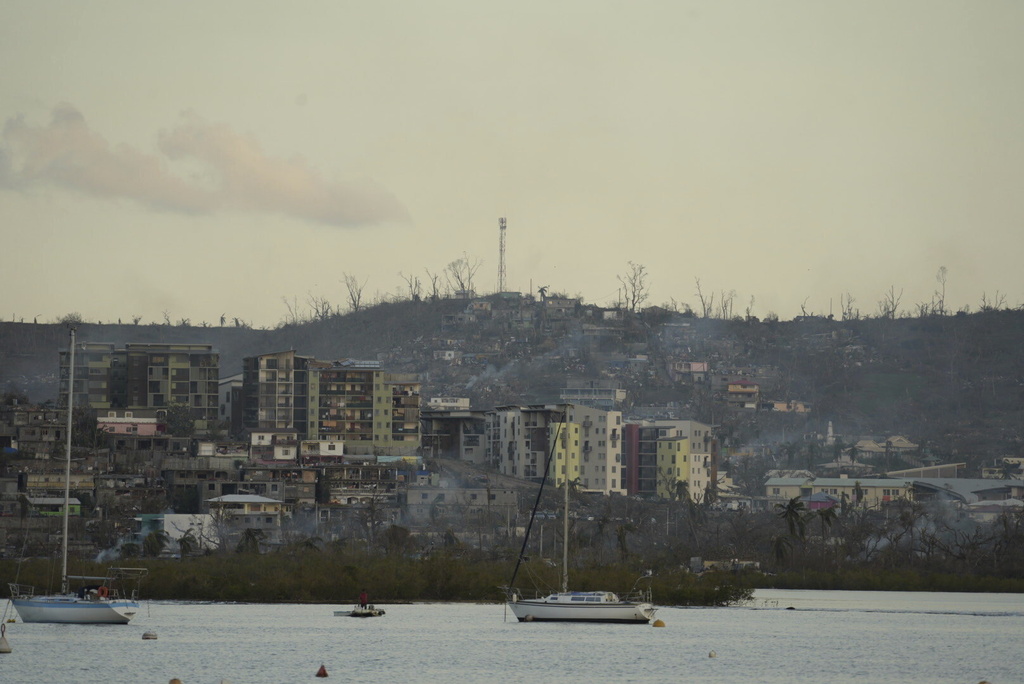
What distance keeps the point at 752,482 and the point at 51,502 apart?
253 feet

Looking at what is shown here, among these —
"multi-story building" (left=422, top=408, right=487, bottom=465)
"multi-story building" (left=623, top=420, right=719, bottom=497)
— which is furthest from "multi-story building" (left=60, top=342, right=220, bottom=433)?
"multi-story building" (left=623, top=420, right=719, bottom=497)

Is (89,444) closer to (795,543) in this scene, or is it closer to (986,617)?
(795,543)

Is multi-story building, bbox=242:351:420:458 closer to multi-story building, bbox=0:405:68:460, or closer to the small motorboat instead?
multi-story building, bbox=0:405:68:460

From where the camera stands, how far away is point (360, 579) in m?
81.8

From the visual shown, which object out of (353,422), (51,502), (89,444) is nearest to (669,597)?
(51,502)

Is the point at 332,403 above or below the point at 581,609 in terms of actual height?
above

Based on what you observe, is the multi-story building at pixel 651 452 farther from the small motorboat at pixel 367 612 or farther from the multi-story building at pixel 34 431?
the small motorboat at pixel 367 612

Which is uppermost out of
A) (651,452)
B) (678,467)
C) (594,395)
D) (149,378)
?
(594,395)

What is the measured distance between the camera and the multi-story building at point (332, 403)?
153 m

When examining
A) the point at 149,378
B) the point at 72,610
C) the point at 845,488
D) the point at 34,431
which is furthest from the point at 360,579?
the point at 149,378

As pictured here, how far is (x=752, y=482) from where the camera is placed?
162250mm

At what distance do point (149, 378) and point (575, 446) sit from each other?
4168 centimetres

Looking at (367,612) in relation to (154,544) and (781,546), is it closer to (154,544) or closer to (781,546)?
(154,544)

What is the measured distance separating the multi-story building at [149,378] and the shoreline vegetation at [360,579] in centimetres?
6703
